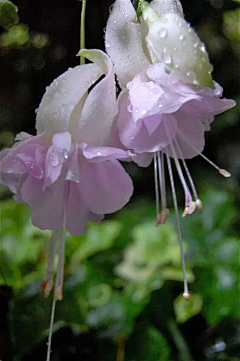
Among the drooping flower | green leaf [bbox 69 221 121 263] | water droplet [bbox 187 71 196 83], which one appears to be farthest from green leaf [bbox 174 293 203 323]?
water droplet [bbox 187 71 196 83]

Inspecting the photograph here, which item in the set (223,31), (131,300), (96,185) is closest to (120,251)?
(131,300)

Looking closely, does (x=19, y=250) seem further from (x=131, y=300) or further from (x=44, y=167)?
(x=44, y=167)

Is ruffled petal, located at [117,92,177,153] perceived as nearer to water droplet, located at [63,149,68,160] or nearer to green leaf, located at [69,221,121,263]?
water droplet, located at [63,149,68,160]

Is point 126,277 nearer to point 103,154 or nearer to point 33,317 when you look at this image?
point 33,317

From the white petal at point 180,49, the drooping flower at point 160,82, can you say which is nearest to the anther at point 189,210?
the drooping flower at point 160,82

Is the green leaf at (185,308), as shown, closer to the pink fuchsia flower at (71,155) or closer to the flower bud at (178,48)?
the pink fuchsia flower at (71,155)

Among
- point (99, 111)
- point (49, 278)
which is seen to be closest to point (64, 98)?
point (99, 111)
